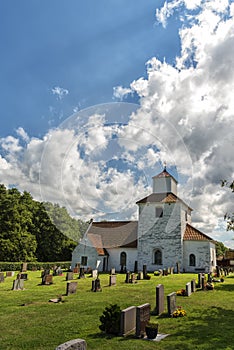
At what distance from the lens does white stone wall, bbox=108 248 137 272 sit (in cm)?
3553

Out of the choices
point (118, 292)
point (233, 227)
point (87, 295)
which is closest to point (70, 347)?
point (87, 295)

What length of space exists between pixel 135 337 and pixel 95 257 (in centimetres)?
2823

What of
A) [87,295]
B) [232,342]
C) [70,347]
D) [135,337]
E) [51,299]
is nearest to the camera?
[70,347]

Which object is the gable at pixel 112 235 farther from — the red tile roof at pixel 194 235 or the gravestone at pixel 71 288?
the gravestone at pixel 71 288

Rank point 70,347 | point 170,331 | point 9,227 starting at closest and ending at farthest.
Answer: point 70,347 → point 170,331 → point 9,227

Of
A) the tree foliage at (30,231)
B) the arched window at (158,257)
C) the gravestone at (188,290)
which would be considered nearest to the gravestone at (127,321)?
the gravestone at (188,290)

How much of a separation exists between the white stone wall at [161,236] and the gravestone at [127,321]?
84.6ft

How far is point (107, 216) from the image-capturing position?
567 inches

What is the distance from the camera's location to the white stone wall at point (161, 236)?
1328 inches

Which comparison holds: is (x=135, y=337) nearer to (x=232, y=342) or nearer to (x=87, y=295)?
(x=232, y=342)

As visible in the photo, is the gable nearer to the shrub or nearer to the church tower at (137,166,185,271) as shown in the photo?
the church tower at (137,166,185,271)

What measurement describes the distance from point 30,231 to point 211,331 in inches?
1814

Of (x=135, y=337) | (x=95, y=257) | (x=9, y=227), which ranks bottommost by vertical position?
(x=135, y=337)

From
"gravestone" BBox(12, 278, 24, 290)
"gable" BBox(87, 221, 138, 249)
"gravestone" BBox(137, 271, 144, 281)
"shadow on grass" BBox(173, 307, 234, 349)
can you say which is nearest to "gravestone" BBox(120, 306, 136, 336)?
"shadow on grass" BBox(173, 307, 234, 349)
